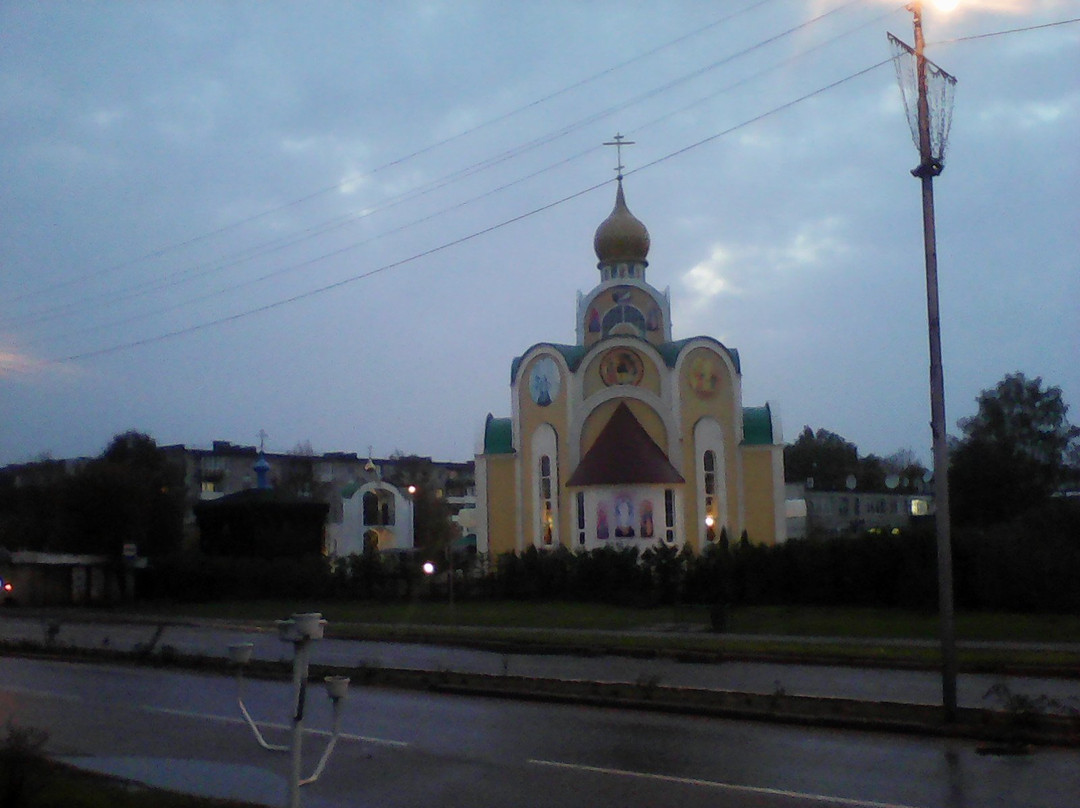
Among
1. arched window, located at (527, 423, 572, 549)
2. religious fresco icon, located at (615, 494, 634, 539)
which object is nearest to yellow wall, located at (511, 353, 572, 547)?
arched window, located at (527, 423, 572, 549)

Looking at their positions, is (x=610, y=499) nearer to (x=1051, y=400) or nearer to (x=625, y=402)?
(x=625, y=402)

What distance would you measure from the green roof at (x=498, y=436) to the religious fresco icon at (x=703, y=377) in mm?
7981

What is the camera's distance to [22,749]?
8.23m

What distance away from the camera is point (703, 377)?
45.9 m

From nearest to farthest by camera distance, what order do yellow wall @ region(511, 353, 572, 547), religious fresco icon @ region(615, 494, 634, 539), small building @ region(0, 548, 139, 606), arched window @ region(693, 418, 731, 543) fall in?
1. small building @ region(0, 548, 139, 606)
2. religious fresco icon @ region(615, 494, 634, 539)
3. arched window @ region(693, 418, 731, 543)
4. yellow wall @ region(511, 353, 572, 547)

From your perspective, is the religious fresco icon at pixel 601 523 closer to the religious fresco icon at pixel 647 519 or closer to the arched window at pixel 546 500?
the religious fresco icon at pixel 647 519

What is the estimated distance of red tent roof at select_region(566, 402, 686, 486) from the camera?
42.2 m

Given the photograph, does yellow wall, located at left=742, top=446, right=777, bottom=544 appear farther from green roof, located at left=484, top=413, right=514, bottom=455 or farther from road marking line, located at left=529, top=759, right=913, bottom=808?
road marking line, located at left=529, top=759, right=913, bottom=808

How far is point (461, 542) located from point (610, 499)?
29.5 meters

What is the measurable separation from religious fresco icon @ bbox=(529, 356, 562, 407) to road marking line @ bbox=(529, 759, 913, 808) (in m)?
35.8

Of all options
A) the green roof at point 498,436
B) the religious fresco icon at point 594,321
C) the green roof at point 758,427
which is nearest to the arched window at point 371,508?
the green roof at point 498,436

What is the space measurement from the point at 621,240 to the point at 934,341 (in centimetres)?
3868

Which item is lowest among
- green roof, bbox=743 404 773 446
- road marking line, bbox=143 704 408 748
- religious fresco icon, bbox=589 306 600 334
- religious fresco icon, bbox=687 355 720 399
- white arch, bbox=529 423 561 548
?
road marking line, bbox=143 704 408 748

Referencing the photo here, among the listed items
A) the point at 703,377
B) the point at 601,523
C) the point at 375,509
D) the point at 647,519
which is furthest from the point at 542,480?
the point at 375,509
